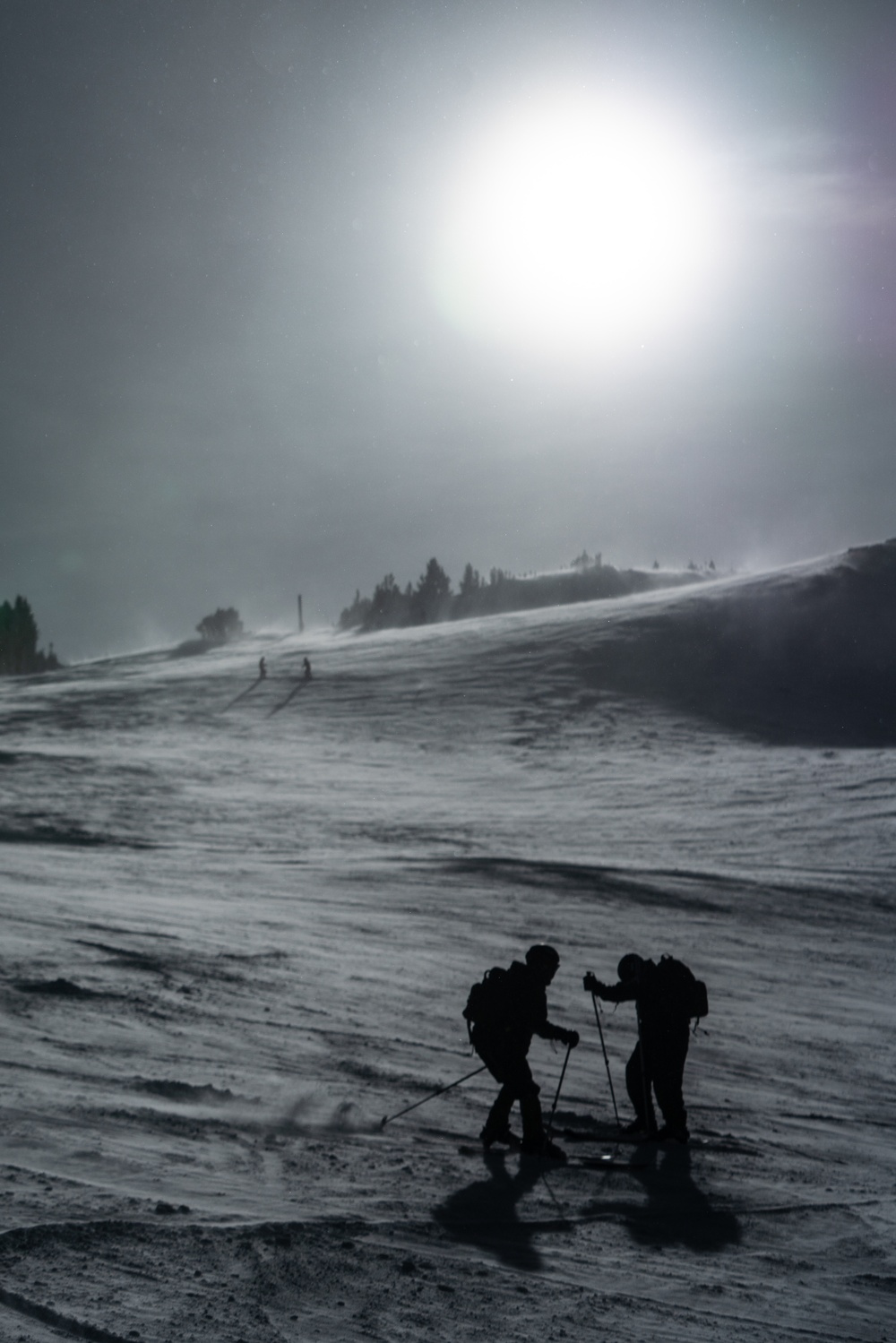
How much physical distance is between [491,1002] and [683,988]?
155cm

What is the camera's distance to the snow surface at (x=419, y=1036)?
17.5 feet

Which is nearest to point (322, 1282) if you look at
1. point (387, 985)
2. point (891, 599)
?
point (387, 985)

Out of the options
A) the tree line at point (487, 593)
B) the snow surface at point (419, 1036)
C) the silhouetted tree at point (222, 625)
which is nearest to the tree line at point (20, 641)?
the silhouetted tree at point (222, 625)

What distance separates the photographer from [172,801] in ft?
89.9

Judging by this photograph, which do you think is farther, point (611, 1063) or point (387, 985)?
point (387, 985)

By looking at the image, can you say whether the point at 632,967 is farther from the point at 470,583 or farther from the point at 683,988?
the point at 470,583

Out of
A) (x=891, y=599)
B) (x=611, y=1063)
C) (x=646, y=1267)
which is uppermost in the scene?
(x=891, y=599)

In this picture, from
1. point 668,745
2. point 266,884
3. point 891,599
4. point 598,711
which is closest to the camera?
point 266,884

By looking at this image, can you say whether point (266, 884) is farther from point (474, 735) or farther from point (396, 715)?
point (396, 715)

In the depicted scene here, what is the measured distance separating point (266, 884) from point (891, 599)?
44.1m

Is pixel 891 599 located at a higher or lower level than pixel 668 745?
higher

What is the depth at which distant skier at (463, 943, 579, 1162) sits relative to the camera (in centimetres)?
759

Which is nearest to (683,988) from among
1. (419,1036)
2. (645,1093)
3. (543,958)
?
(645,1093)

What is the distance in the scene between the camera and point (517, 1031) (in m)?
7.59
